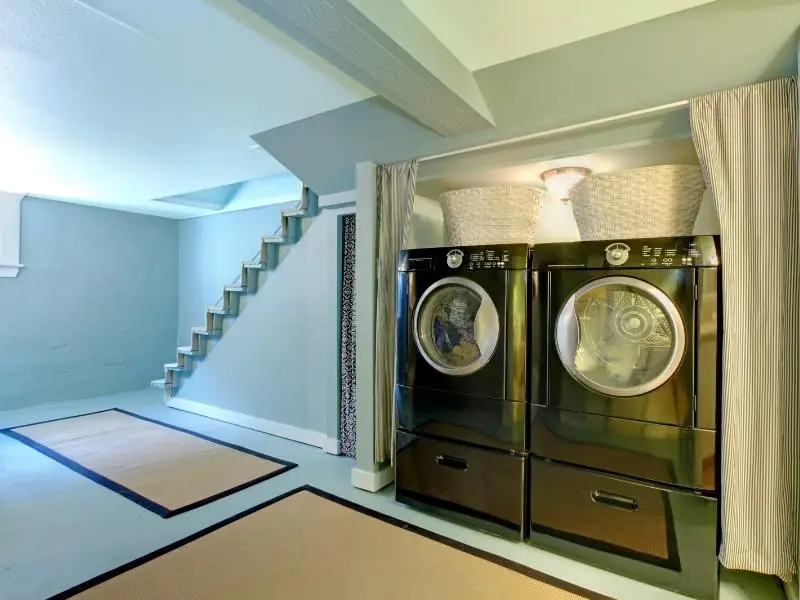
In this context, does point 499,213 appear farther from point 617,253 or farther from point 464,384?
point 464,384

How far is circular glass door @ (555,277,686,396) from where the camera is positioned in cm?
182

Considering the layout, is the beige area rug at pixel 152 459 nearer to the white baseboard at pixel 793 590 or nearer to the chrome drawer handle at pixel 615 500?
the chrome drawer handle at pixel 615 500

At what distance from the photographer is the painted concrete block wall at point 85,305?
15.1 feet

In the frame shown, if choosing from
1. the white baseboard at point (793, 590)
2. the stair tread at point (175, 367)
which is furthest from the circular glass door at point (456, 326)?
the stair tread at point (175, 367)

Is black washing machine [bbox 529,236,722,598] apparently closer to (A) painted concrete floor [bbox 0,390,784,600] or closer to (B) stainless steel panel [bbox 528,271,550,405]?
(B) stainless steel panel [bbox 528,271,550,405]

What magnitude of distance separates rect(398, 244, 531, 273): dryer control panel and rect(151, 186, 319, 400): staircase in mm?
1610

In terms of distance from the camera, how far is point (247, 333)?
4.23 m

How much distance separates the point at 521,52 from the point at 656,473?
6.22 feet

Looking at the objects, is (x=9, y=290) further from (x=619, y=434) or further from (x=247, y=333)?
(x=619, y=434)

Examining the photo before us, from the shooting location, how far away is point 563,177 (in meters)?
2.44

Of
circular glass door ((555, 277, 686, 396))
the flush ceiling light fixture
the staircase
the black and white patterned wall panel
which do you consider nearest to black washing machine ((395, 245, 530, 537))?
circular glass door ((555, 277, 686, 396))

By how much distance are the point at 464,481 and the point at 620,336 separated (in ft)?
3.48

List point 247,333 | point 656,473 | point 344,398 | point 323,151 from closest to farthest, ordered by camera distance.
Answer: point 656,473, point 323,151, point 344,398, point 247,333

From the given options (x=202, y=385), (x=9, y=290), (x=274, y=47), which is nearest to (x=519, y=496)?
(x=274, y=47)
